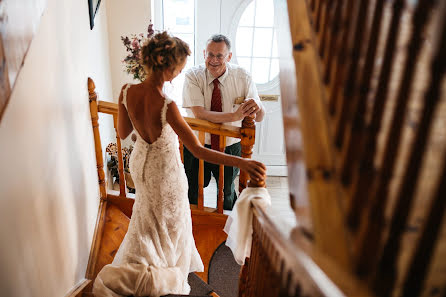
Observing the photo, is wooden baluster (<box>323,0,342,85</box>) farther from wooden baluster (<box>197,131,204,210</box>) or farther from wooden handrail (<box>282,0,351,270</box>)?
wooden baluster (<box>197,131,204,210</box>)

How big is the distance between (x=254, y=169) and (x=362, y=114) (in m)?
0.74

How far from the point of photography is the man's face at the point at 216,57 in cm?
270

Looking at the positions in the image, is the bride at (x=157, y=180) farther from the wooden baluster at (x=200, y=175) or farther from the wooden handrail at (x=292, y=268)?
the wooden baluster at (x=200, y=175)

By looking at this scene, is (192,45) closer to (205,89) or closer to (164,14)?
(164,14)

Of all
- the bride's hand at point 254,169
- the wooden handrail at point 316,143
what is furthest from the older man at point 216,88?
the wooden handrail at point 316,143

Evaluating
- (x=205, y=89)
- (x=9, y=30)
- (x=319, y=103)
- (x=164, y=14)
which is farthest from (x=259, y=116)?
(x=164, y=14)

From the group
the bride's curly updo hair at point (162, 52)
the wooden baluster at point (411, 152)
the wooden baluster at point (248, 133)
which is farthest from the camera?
the wooden baluster at point (248, 133)

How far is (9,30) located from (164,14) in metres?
3.57

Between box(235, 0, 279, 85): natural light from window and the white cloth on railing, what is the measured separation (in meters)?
3.13

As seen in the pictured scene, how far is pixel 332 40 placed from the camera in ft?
3.38

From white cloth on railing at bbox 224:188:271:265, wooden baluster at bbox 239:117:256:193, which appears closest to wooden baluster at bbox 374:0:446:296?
white cloth on railing at bbox 224:188:271:265

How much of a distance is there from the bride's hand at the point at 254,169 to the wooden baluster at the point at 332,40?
1.94ft

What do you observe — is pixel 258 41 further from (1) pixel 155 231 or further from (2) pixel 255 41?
(1) pixel 155 231

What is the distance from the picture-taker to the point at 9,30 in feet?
3.08
